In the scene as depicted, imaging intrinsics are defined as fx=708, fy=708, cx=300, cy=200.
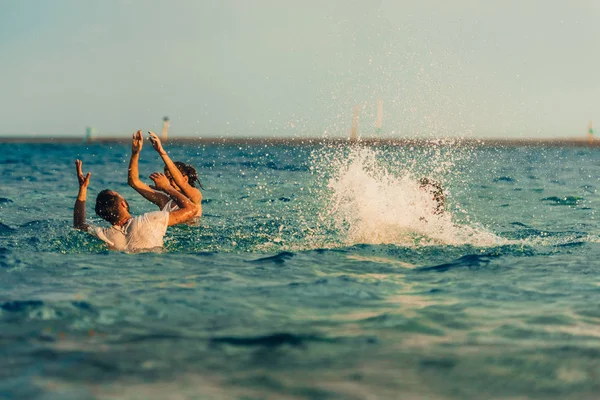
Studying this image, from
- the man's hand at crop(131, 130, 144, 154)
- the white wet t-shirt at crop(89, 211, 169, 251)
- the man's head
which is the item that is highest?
the man's hand at crop(131, 130, 144, 154)

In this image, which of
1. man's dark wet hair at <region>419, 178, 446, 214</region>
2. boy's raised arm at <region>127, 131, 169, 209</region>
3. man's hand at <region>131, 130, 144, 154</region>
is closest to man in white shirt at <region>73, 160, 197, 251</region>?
boy's raised arm at <region>127, 131, 169, 209</region>

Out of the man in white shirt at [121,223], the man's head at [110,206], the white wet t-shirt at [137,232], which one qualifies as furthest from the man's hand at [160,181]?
the man's head at [110,206]

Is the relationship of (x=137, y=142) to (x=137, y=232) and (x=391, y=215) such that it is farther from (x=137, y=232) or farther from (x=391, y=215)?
(x=391, y=215)

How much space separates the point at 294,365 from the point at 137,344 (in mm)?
1312

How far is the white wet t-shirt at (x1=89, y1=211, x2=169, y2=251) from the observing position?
9344 mm

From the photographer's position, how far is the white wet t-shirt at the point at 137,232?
934cm

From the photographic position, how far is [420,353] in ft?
17.7

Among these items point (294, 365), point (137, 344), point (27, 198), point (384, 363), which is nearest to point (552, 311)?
point (384, 363)

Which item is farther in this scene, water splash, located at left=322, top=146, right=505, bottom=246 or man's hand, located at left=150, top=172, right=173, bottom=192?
water splash, located at left=322, top=146, right=505, bottom=246

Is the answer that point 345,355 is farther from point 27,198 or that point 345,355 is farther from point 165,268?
point 27,198

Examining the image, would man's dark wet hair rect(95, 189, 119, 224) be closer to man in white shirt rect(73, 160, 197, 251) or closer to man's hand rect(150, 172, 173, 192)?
man in white shirt rect(73, 160, 197, 251)

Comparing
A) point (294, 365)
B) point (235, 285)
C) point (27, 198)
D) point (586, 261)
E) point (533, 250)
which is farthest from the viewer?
point (27, 198)

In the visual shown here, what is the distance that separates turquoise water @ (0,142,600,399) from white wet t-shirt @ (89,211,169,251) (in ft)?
0.90

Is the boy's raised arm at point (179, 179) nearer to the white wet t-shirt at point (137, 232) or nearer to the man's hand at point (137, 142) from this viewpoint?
the man's hand at point (137, 142)
